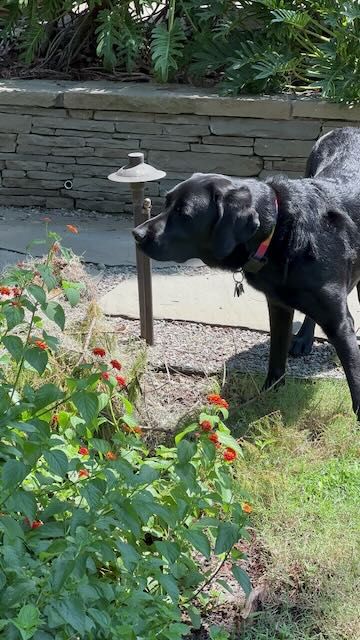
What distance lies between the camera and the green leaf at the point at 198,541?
104 inches

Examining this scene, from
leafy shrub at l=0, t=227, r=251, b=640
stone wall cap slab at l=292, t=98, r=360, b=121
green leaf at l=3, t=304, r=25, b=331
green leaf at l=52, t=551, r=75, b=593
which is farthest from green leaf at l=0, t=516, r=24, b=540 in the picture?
stone wall cap slab at l=292, t=98, r=360, b=121

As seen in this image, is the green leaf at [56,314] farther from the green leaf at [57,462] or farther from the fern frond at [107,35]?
the fern frond at [107,35]

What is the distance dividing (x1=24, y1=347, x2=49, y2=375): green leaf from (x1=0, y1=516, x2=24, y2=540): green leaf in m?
0.46

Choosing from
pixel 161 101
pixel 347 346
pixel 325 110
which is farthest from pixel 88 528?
pixel 161 101

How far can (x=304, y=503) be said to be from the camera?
379 cm

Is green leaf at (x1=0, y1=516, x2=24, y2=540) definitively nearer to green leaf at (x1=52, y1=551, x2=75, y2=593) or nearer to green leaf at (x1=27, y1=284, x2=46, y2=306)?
green leaf at (x1=52, y1=551, x2=75, y2=593)

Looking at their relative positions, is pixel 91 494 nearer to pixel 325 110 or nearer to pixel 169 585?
pixel 169 585

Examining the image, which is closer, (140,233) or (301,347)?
(140,233)

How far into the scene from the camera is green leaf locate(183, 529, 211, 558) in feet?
8.64

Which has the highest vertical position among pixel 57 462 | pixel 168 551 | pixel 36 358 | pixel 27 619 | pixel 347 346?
pixel 36 358

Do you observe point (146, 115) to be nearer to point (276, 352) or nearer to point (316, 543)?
point (276, 352)

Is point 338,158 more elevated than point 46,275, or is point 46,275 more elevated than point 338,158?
point 46,275

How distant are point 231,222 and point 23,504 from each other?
189 centimetres

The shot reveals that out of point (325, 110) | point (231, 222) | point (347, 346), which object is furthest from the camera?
point (325, 110)
